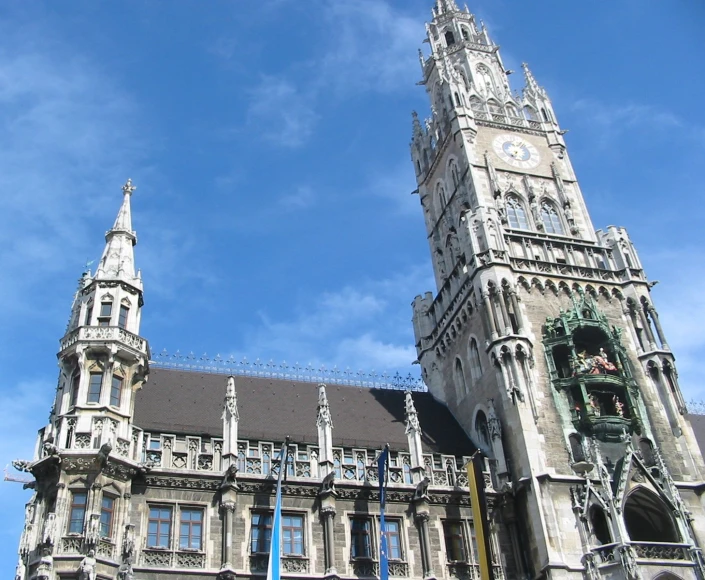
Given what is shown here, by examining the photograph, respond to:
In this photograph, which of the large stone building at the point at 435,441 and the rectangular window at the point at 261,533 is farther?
the rectangular window at the point at 261,533

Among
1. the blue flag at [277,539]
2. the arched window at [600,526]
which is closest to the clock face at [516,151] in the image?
the arched window at [600,526]

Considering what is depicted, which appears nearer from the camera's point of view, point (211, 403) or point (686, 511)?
point (686, 511)

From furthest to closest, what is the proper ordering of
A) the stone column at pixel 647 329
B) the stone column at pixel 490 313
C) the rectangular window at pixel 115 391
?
1. the stone column at pixel 647 329
2. the stone column at pixel 490 313
3. the rectangular window at pixel 115 391

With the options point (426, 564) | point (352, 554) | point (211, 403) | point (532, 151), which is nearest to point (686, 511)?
point (426, 564)

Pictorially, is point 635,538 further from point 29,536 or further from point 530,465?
point 29,536

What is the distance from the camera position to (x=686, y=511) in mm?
31719

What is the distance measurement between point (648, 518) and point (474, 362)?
9.98 metres

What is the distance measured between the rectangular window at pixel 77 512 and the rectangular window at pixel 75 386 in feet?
12.2

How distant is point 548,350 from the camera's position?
117ft

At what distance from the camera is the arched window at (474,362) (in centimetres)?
3791

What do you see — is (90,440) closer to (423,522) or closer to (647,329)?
(423,522)

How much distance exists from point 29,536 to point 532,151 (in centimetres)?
3293

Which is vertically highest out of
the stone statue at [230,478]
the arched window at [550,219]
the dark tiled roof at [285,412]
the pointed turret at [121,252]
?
the arched window at [550,219]

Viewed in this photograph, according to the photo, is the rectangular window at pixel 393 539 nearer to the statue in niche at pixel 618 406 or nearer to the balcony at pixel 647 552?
the balcony at pixel 647 552
